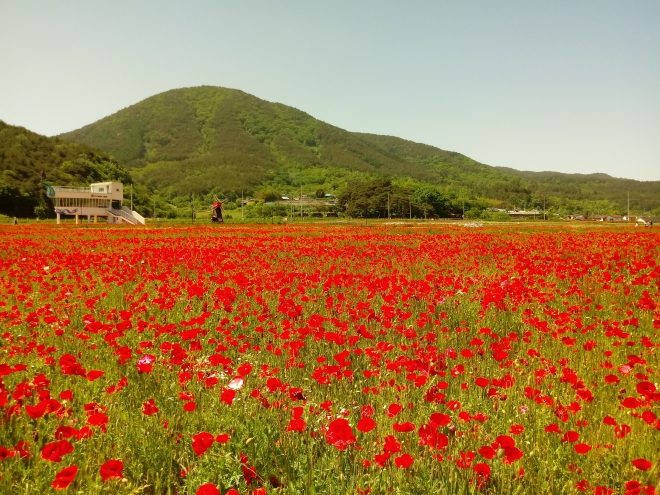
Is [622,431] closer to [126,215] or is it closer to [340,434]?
[340,434]

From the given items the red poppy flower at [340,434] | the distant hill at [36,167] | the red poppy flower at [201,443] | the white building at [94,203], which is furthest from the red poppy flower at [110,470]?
the distant hill at [36,167]

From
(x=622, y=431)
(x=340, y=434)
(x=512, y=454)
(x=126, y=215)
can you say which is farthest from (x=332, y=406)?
(x=126, y=215)

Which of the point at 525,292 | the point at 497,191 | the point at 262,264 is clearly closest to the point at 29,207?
the point at 262,264

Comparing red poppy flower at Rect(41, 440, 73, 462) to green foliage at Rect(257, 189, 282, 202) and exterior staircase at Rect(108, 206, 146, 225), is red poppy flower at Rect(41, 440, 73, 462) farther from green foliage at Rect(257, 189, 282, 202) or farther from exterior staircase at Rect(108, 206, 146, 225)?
green foliage at Rect(257, 189, 282, 202)

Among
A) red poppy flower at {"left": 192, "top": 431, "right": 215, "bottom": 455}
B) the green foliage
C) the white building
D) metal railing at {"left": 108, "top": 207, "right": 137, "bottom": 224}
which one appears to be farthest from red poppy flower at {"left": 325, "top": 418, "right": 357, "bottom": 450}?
the green foliage

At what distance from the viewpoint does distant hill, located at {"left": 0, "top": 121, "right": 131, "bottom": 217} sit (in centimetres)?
7394

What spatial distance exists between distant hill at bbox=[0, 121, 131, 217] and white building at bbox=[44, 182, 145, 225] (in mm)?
10994

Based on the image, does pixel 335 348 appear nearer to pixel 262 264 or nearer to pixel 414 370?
pixel 414 370

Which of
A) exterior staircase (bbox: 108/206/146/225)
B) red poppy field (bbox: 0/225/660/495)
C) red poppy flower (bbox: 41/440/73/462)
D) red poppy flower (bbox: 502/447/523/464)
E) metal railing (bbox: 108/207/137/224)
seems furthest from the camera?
metal railing (bbox: 108/207/137/224)

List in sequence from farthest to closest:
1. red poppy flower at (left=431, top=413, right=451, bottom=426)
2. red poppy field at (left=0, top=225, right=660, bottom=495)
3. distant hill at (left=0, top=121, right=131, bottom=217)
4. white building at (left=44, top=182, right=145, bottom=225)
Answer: distant hill at (left=0, top=121, right=131, bottom=217) < white building at (left=44, top=182, right=145, bottom=225) < red poppy field at (left=0, top=225, right=660, bottom=495) < red poppy flower at (left=431, top=413, right=451, bottom=426)

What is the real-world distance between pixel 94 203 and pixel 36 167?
29.0 m

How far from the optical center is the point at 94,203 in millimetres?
66875

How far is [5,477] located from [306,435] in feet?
5.20

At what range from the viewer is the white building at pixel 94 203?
2504 inches
